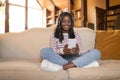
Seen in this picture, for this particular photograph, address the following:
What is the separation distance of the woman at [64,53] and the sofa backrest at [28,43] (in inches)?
9.7

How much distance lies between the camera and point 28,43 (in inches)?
86.6

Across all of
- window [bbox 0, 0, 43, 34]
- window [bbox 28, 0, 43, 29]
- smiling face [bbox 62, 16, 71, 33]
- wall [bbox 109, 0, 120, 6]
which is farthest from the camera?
window [bbox 28, 0, 43, 29]

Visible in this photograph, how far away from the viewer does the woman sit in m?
1.58

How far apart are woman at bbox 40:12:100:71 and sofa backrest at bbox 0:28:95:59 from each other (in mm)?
247

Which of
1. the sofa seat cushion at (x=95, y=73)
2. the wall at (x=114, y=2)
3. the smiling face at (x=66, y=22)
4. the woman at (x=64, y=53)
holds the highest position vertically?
the wall at (x=114, y=2)

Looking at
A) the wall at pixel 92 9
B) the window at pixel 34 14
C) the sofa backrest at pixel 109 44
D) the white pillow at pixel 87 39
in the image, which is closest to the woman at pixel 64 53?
the white pillow at pixel 87 39


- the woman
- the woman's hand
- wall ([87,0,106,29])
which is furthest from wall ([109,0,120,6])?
the woman's hand

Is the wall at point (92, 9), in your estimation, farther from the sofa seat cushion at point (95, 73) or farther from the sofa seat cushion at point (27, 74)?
the sofa seat cushion at point (27, 74)

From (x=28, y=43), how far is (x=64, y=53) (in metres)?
0.56

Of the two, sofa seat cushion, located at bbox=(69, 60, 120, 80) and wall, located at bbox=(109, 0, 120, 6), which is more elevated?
wall, located at bbox=(109, 0, 120, 6)

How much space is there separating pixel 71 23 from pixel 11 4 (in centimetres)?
435

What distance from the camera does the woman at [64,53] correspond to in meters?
1.58

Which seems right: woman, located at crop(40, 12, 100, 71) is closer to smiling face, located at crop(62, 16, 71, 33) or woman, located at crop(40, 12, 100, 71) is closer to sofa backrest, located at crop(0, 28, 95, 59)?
smiling face, located at crop(62, 16, 71, 33)

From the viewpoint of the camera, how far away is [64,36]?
6.63 ft
